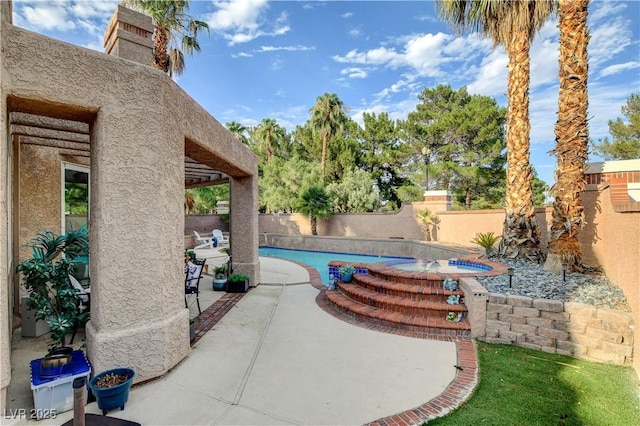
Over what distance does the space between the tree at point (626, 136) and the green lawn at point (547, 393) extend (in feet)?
86.7

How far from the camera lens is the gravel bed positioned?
17.8ft

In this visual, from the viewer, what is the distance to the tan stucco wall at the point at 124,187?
11.2ft

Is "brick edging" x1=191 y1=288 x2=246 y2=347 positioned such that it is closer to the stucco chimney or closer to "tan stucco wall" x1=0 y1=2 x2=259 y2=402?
"tan stucco wall" x1=0 y1=2 x2=259 y2=402

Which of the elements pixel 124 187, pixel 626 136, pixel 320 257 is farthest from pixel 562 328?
pixel 626 136

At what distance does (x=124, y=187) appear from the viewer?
3832 millimetres

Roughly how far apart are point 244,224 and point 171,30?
1313 cm

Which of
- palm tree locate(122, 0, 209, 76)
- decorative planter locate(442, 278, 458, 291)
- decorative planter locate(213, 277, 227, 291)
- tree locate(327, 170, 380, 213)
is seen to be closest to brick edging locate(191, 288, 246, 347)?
decorative planter locate(213, 277, 227, 291)

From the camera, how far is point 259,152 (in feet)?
113

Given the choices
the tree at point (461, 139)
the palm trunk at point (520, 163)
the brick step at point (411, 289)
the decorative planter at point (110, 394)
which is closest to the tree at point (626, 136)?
the tree at point (461, 139)

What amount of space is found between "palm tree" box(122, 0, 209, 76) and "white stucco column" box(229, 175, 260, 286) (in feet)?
25.9

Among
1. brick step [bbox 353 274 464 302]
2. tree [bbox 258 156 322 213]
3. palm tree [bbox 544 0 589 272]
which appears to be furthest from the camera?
tree [bbox 258 156 322 213]

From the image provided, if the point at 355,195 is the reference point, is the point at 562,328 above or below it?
below

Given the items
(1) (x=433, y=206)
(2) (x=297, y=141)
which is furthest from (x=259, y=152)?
(1) (x=433, y=206)

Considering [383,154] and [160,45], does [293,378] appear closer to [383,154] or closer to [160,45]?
[160,45]
